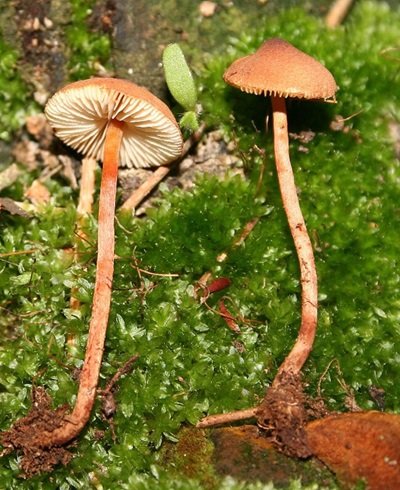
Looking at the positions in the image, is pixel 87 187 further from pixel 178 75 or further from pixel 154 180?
pixel 178 75

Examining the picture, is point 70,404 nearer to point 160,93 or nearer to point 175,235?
point 175,235

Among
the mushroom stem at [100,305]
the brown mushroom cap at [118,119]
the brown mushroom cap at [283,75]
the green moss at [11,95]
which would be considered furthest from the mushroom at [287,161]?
the green moss at [11,95]

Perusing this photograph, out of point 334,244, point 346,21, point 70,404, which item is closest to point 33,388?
point 70,404

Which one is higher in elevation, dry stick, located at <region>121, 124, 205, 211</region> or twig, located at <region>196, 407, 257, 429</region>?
dry stick, located at <region>121, 124, 205, 211</region>

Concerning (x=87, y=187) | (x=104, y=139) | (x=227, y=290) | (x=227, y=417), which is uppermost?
(x=104, y=139)

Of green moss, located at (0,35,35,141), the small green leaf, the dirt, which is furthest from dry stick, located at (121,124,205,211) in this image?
the dirt

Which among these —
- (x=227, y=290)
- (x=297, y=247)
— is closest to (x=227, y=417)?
(x=227, y=290)

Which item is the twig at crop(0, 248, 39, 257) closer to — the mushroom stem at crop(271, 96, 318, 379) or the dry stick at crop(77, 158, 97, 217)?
the dry stick at crop(77, 158, 97, 217)

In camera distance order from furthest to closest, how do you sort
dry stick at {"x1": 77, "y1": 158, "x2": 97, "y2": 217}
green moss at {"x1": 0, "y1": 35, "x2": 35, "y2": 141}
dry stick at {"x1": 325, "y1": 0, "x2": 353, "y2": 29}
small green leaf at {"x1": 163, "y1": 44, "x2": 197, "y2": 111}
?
dry stick at {"x1": 325, "y1": 0, "x2": 353, "y2": 29} < green moss at {"x1": 0, "y1": 35, "x2": 35, "y2": 141} < dry stick at {"x1": 77, "y1": 158, "x2": 97, "y2": 217} < small green leaf at {"x1": 163, "y1": 44, "x2": 197, "y2": 111}
